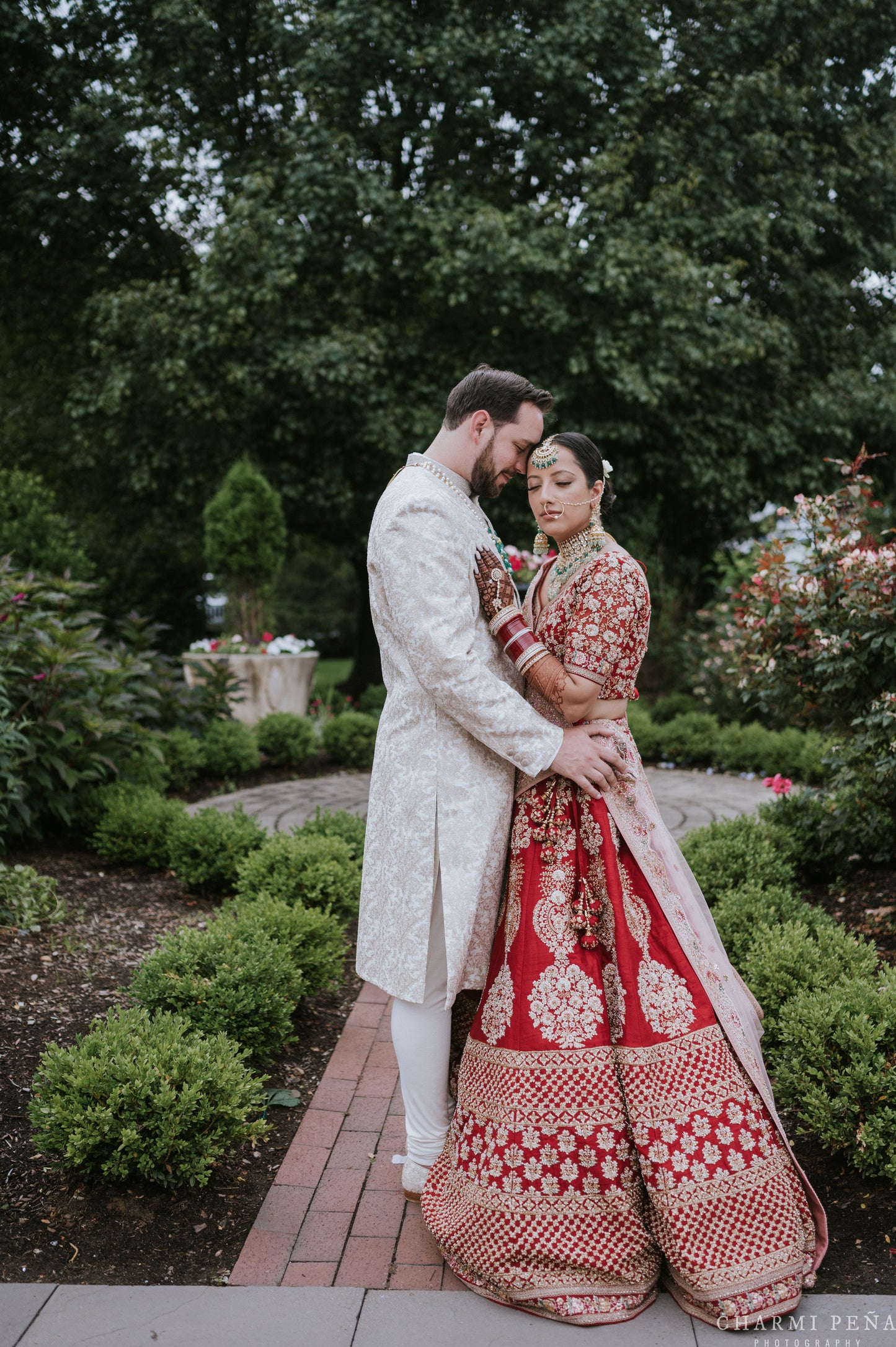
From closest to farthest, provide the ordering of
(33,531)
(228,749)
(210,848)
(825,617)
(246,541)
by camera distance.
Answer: (825,617)
(210,848)
(228,749)
(246,541)
(33,531)

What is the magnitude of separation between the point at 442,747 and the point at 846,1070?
127 cm

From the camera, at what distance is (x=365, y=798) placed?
6797 mm

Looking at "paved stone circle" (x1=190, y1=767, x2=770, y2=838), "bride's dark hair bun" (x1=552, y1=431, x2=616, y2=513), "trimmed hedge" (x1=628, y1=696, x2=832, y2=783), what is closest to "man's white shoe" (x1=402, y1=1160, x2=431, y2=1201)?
"bride's dark hair bun" (x1=552, y1=431, x2=616, y2=513)

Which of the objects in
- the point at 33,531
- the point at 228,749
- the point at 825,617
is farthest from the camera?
the point at 33,531

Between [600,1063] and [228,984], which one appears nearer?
[600,1063]

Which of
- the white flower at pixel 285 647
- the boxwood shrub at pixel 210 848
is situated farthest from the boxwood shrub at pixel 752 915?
the white flower at pixel 285 647

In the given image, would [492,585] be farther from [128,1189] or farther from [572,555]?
[128,1189]

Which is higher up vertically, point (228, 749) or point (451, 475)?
point (451, 475)

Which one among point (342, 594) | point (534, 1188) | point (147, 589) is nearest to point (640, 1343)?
point (534, 1188)

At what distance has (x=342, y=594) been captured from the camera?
23.0 metres

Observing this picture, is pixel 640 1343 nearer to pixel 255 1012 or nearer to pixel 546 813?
pixel 546 813

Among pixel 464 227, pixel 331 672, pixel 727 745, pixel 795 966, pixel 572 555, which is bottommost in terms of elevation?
pixel 331 672

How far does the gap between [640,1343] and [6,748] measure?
3.45m

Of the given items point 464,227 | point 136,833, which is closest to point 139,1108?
point 136,833
